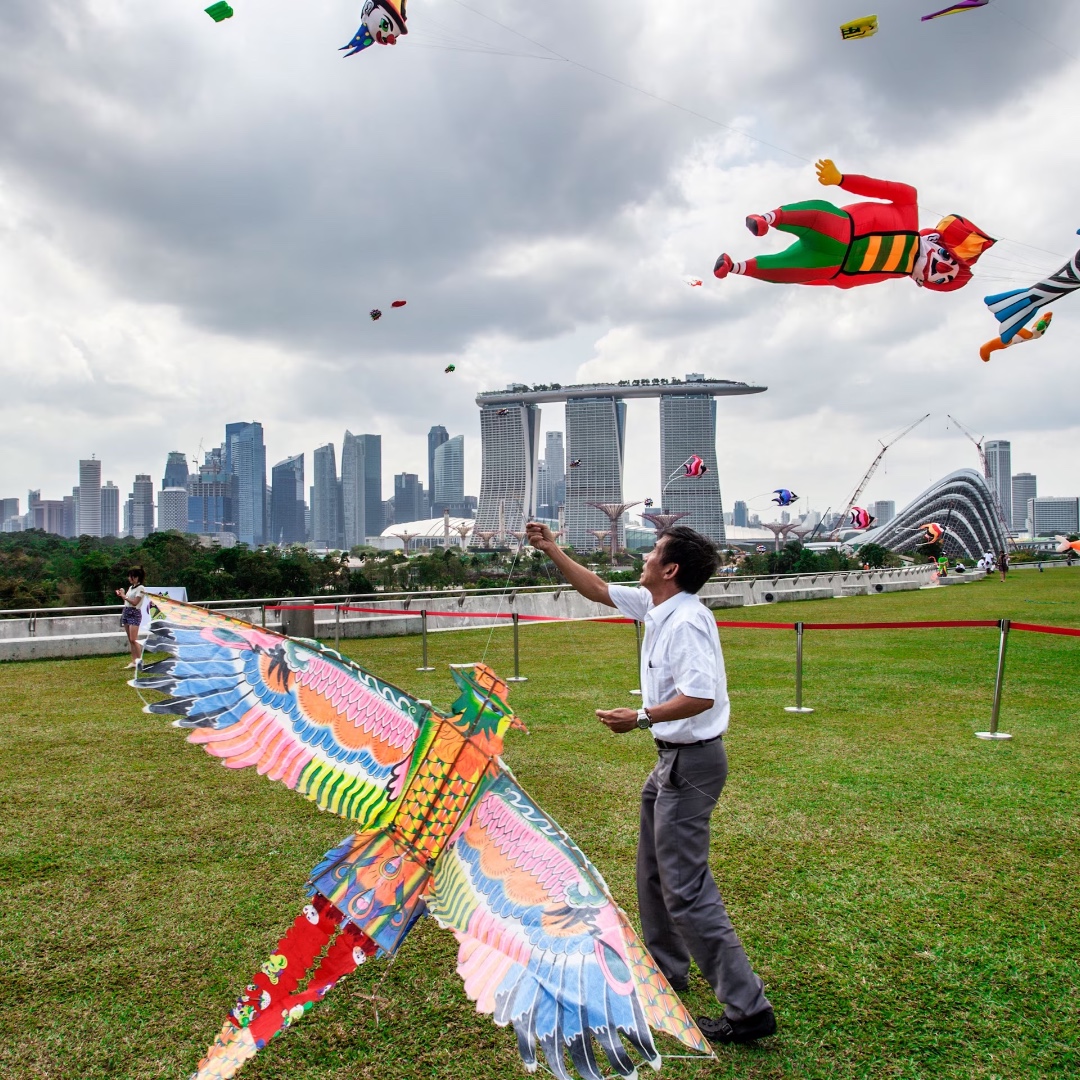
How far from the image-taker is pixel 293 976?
6.84 feet

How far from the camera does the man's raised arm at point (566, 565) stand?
312cm

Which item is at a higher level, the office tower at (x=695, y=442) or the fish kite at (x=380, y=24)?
the office tower at (x=695, y=442)

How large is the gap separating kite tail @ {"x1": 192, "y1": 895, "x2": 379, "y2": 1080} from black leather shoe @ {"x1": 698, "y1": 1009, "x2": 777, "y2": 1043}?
4.69ft

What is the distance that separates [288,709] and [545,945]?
106 cm

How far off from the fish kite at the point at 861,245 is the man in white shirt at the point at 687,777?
12.8 feet

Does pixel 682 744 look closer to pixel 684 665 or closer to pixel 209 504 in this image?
pixel 684 665

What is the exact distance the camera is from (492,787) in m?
2.09

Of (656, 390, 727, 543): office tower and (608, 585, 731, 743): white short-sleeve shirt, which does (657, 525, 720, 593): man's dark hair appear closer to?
(608, 585, 731, 743): white short-sleeve shirt

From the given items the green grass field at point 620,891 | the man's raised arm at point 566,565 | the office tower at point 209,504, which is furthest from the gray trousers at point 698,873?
the office tower at point 209,504

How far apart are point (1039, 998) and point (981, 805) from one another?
2.39m

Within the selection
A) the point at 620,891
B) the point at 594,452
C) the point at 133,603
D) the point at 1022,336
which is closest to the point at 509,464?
the point at 594,452

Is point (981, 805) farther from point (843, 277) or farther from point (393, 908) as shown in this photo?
point (393, 908)

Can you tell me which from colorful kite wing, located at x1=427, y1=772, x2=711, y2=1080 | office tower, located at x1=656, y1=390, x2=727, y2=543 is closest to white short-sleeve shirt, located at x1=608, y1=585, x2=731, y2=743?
colorful kite wing, located at x1=427, y1=772, x2=711, y2=1080

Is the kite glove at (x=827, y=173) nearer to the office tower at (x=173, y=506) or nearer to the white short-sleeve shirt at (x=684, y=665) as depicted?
the white short-sleeve shirt at (x=684, y=665)
